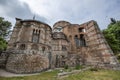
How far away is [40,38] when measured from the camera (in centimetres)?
2169

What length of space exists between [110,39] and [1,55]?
3048cm

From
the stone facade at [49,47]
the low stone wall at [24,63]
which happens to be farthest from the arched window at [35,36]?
the low stone wall at [24,63]

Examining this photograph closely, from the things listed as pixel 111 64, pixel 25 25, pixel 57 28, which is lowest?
pixel 111 64

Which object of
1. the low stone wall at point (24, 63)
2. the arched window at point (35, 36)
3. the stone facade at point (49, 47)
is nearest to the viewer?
the low stone wall at point (24, 63)

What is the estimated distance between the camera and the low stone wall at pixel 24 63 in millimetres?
16016

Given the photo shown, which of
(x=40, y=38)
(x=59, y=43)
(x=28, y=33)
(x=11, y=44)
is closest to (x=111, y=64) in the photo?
(x=59, y=43)

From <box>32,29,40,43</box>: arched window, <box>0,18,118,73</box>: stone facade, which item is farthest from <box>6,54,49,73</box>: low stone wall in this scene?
<box>32,29,40,43</box>: arched window

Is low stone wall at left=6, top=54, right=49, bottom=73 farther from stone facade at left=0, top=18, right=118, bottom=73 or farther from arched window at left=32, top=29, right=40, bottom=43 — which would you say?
arched window at left=32, top=29, right=40, bottom=43

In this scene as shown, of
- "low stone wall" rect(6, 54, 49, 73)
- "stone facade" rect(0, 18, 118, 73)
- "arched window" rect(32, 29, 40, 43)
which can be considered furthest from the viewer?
"arched window" rect(32, 29, 40, 43)

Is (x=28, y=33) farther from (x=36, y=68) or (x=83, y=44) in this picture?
(x=83, y=44)

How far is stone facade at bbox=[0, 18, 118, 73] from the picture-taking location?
17.1 m

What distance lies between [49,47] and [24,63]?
8.31 metres

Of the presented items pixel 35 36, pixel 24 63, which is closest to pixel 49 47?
pixel 35 36

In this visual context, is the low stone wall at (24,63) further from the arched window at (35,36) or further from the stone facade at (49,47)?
the arched window at (35,36)
